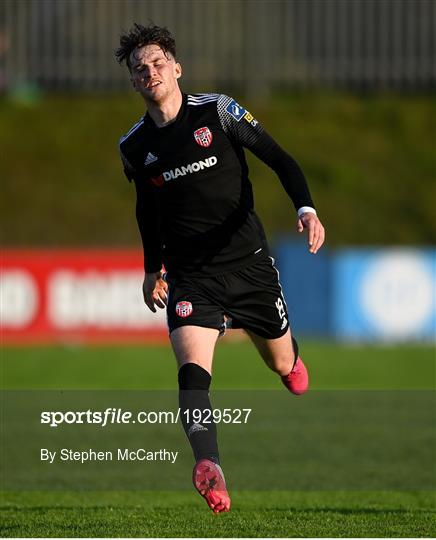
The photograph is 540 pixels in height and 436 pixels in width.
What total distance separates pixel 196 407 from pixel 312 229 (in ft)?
3.66

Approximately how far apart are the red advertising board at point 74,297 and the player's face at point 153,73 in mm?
14835

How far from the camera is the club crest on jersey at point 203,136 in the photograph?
7.08m

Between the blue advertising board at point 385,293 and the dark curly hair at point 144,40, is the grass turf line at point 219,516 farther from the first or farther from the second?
the blue advertising board at point 385,293

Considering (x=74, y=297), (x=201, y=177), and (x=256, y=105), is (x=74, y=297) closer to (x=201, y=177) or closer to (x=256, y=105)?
(x=256, y=105)

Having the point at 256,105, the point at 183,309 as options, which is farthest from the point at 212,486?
the point at 256,105

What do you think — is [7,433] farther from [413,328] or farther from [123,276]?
[413,328]

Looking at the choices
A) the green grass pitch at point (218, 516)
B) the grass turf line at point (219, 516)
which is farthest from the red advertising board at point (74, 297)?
the grass turf line at point (219, 516)

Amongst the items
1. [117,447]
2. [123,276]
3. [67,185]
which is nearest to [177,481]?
[117,447]

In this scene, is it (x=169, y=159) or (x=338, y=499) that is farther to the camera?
(x=338, y=499)

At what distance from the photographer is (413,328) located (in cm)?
2223

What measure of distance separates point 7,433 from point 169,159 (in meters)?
5.59

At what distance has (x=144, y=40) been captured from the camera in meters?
7.00

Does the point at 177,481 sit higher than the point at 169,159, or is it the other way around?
the point at 169,159

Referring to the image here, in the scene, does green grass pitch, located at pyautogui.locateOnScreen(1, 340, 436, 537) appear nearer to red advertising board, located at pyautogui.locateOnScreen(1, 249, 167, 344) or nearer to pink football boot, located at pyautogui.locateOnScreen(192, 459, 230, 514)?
pink football boot, located at pyautogui.locateOnScreen(192, 459, 230, 514)
